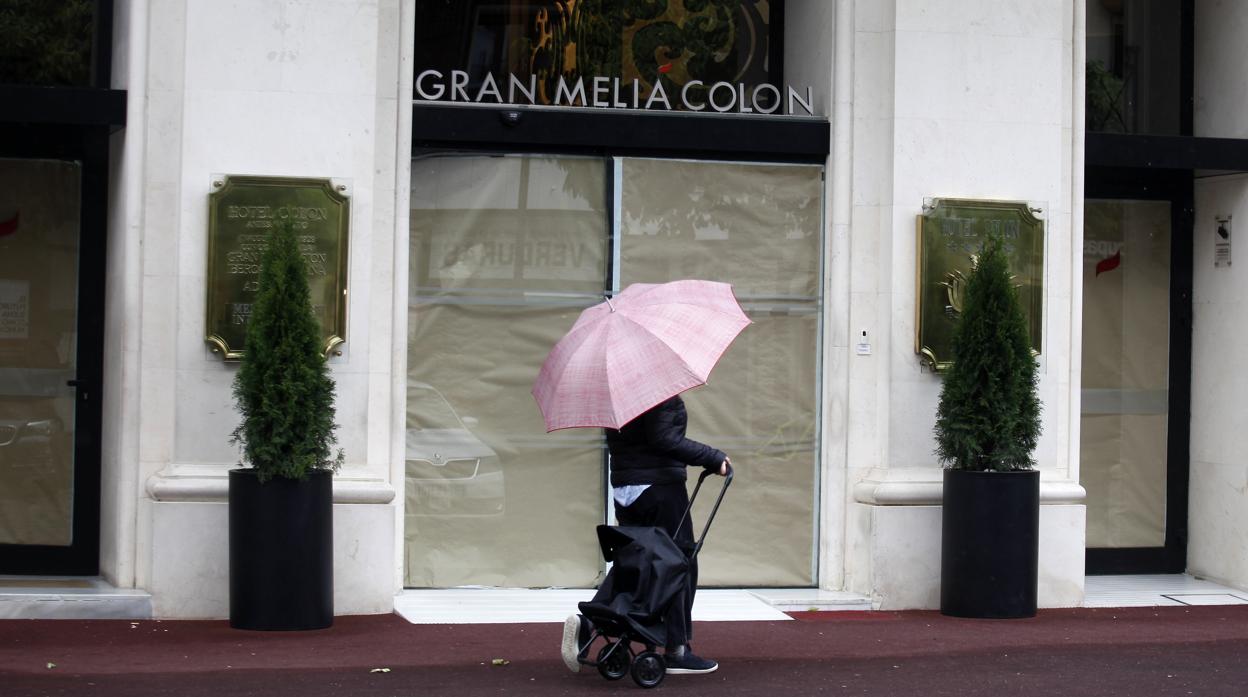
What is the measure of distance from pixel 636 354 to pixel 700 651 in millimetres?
2018

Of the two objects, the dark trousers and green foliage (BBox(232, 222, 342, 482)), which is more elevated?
green foliage (BBox(232, 222, 342, 482))

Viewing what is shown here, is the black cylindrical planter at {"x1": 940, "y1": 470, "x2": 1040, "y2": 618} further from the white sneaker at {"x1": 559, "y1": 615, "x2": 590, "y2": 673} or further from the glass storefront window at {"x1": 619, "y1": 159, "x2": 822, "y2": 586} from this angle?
the white sneaker at {"x1": 559, "y1": 615, "x2": 590, "y2": 673}

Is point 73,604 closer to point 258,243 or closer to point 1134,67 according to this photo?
point 258,243

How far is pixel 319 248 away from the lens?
31.3 ft

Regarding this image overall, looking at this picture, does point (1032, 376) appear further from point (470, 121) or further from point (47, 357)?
point (47, 357)

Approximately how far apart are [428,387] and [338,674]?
300cm

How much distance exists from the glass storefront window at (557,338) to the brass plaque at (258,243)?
32.6 inches

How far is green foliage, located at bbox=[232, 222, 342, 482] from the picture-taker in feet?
28.8

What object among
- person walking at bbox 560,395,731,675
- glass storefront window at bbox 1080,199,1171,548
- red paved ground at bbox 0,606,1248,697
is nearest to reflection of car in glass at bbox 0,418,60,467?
red paved ground at bbox 0,606,1248,697

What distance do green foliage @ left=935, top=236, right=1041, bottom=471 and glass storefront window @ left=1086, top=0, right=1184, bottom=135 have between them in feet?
8.23

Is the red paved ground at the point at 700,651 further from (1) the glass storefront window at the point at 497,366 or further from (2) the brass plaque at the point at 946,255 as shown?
(2) the brass plaque at the point at 946,255

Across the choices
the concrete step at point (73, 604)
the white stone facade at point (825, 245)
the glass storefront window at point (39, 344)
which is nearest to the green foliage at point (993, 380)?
the white stone facade at point (825, 245)

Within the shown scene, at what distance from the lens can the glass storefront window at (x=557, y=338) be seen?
34.0 feet

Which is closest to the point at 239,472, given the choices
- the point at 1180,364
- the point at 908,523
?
the point at 908,523
